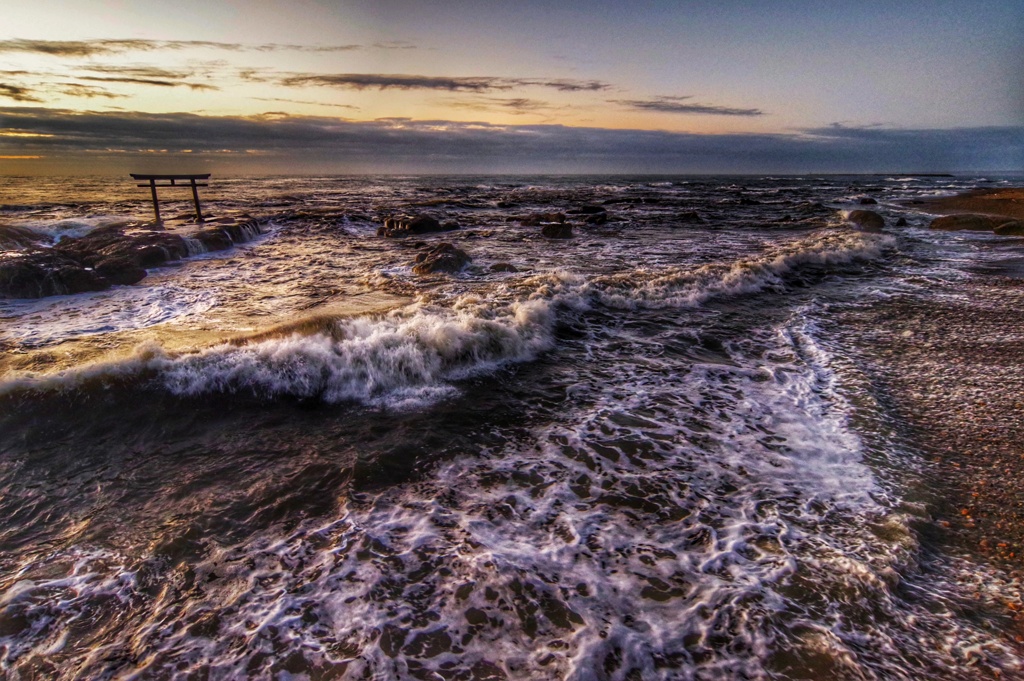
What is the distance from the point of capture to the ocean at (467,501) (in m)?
2.95

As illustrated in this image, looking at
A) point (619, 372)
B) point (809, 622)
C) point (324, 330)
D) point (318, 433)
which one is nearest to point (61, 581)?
point (318, 433)

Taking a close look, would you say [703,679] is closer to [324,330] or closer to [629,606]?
[629,606]

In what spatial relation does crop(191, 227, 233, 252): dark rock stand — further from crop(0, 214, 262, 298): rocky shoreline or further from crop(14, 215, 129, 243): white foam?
crop(14, 215, 129, 243): white foam

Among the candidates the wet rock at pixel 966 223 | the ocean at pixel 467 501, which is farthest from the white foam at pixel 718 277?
the wet rock at pixel 966 223

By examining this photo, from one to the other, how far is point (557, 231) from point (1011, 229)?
18.3 metres

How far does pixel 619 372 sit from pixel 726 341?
8.23ft

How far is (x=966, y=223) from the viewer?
22172 mm

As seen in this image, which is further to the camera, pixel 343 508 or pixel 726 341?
pixel 726 341

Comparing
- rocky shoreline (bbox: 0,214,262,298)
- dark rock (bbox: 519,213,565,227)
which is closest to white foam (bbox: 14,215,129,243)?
rocky shoreline (bbox: 0,214,262,298)

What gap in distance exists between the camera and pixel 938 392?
5984 millimetres

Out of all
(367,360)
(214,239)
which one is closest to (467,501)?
(367,360)

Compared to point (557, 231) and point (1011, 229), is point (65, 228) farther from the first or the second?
point (1011, 229)

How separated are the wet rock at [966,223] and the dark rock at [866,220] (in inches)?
86.5

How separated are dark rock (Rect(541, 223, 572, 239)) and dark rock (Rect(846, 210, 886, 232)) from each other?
541 inches
